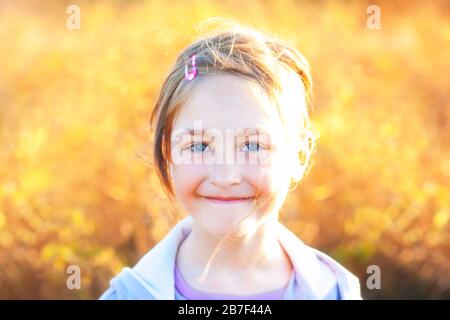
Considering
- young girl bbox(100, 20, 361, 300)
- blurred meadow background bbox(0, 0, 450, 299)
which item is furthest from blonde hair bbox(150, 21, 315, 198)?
blurred meadow background bbox(0, 0, 450, 299)

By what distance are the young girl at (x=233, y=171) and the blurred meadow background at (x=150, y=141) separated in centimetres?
107

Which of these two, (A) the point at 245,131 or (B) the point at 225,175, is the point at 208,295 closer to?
(B) the point at 225,175

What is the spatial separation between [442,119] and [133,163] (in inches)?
57.1

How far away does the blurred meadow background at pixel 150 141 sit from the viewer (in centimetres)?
321

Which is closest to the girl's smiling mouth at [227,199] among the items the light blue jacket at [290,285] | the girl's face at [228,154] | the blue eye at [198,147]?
the girl's face at [228,154]

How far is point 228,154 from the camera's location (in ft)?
6.00

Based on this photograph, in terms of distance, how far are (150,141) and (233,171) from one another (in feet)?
4.38

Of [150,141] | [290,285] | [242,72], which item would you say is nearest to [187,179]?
[242,72]

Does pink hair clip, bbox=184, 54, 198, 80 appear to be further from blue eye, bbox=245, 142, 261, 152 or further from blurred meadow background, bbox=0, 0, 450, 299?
blurred meadow background, bbox=0, 0, 450, 299

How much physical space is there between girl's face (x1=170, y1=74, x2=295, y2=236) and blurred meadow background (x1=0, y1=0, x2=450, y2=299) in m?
1.18

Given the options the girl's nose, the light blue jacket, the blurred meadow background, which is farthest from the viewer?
the blurred meadow background

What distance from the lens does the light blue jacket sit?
1.95 m

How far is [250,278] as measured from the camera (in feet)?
6.43

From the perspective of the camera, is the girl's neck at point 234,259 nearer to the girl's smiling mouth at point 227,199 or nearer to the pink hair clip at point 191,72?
the girl's smiling mouth at point 227,199
